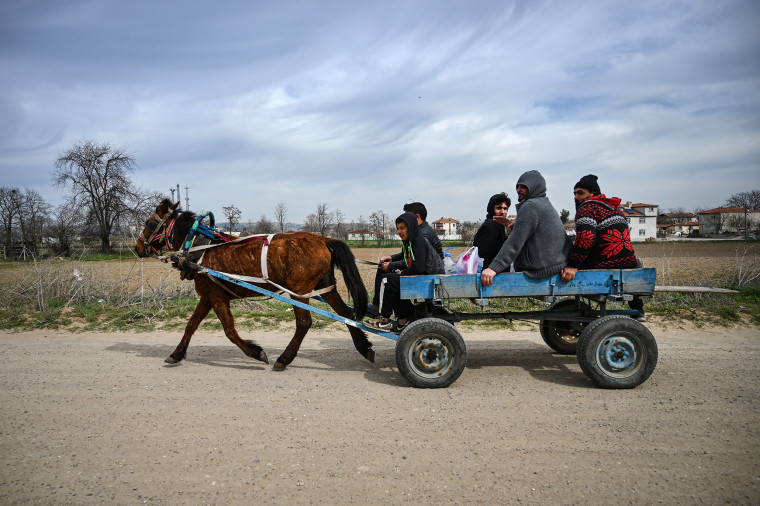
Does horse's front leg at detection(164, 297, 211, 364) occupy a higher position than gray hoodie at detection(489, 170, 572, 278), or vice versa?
gray hoodie at detection(489, 170, 572, 278)

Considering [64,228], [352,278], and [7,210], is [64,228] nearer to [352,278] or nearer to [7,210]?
[7,210]

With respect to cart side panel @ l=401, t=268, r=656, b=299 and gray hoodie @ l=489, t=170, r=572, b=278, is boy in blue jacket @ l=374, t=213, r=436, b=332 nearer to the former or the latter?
cart side panel @ l=401, t=268, r=656, b=299

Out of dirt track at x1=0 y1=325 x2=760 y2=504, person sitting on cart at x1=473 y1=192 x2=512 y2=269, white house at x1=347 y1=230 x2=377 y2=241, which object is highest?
white house at x1=347 y1=230 x2=377 y2=241

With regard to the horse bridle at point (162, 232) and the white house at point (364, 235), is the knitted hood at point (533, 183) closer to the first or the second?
the horse bridle at point (162, 232)

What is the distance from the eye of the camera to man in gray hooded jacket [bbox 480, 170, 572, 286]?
4.48 meters

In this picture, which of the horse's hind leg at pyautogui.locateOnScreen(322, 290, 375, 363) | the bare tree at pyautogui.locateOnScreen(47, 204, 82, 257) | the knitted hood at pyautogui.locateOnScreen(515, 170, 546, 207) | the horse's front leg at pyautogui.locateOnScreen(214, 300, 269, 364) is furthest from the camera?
the bare tree at pyautogui.locateOnScreen(47, 204, 82, 257)

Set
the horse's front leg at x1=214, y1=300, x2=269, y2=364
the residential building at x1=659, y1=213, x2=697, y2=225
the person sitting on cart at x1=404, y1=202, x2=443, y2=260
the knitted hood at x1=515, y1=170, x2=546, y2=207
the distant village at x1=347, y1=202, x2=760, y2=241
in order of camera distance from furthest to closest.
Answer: the residential building at x1=659, y1=213, x2=697, y2=225
the distant village at x1=347, y1=202, x2=760, y2=241
the horse's front leg at x1=214, y1=300, x2=269, y2=364
the person sitting on cart at x1=404, y1=202, x2=443, y2=260
the knitted hood at x1=515, y1=170, x2=546, y2=207

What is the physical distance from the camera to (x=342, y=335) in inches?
290

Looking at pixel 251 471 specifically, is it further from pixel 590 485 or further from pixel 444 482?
pixel 590 485

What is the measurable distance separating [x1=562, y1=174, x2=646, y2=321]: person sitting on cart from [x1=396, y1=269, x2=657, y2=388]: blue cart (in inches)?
6.3

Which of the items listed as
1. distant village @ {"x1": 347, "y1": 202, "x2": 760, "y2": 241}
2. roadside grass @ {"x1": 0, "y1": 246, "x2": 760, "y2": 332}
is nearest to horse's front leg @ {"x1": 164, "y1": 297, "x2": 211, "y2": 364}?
roadside grass @ {"x1": 0, "y1": 246, "x2": 760, "y2": 332}

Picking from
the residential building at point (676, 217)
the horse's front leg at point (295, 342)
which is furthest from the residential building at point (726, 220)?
the horse's front leg at point (295, 342)

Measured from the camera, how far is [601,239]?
15.1 feet

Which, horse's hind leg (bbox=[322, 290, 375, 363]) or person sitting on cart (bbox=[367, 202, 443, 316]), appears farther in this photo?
horse's hind leg (bbox=[322, 290, 375, 363])
